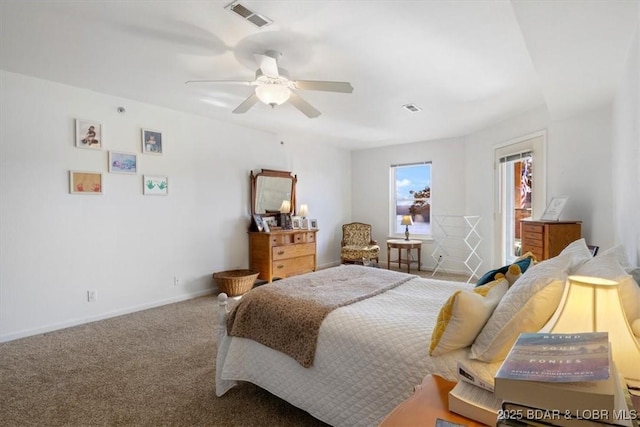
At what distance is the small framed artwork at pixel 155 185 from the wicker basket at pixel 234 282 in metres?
1.26

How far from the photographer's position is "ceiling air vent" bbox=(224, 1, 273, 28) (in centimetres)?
191

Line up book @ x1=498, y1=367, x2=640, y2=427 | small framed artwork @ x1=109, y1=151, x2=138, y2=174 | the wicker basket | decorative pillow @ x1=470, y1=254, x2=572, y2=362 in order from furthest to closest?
the wicker basket, small framed artwork @ x1=109, y1=151, x2=138, y2=174, decorative pillow @ x1=470, y1=254, x2=572, y2=362, book @ x1=498, y1=367, x2=640, y2=427

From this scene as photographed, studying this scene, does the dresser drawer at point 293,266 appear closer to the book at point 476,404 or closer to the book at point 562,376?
the book at point 476,404

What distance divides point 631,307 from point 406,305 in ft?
3.35

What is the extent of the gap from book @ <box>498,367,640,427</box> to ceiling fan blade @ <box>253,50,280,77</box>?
230 centimetres

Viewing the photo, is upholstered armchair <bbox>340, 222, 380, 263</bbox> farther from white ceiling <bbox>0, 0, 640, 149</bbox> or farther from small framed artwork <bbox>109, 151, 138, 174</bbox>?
small framed artwork <bbox>109, 151, 138, 174</bbox>

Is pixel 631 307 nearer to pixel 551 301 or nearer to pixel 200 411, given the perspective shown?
pixel 551 301

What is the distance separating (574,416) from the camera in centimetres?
67

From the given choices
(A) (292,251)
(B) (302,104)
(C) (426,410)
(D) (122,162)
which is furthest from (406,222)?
(C) (426,410)

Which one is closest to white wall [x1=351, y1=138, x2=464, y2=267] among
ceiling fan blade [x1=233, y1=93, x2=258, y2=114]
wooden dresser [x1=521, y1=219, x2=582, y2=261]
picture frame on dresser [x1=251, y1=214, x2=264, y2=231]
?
wooden dresser [x1=521, y1=219, x2=582, y2=261]

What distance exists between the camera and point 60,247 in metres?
3.17

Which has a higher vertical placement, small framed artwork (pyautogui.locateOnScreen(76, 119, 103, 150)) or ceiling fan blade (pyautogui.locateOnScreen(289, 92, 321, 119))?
ceiling fan blade (pyautogui.locateOnScreen(289, 92, 321, 119))

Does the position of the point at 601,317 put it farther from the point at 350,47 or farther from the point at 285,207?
the point at 285,207

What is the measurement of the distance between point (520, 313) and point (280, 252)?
376 centimetres
